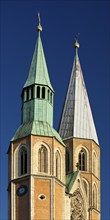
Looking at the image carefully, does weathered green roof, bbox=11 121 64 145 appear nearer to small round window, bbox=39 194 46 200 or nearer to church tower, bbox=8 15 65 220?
church tower, bbox=8 15 65 220

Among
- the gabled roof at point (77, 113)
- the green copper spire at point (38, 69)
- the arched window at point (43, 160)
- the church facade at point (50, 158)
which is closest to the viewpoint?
the church facade at point (50, 158)

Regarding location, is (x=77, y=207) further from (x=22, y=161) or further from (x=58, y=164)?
(x=22, y=161)

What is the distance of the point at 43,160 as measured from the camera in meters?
76.4

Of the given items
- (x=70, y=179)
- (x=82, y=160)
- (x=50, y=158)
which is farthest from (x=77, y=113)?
(x=50, y=158)

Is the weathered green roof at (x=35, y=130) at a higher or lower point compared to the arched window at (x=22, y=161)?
higher

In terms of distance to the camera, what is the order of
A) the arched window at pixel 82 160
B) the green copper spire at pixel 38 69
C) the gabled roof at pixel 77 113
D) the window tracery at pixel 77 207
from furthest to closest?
the gabled roof at pixel 77 113 → the arched window at pixel 82 160 → the green copper spire at pixel 38 69 → the window tracery at pixel 77 207

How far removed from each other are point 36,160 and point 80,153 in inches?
431

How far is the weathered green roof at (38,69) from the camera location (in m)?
80.9

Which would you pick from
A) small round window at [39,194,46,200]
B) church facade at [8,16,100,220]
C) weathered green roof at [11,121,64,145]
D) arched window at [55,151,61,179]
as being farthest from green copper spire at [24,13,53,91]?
small round window at [39,194,46,200]

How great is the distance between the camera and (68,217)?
253 feet

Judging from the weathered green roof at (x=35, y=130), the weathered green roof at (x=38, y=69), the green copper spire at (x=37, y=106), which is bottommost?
the weathered green roof at (x=35, y=130)

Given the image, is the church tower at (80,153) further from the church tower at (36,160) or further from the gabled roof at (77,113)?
the church tower at (36,160)

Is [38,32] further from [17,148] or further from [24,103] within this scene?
[17,148]

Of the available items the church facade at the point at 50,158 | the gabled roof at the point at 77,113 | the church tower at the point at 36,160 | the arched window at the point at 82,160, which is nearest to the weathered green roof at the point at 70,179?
the church facade at the point at 50,158
